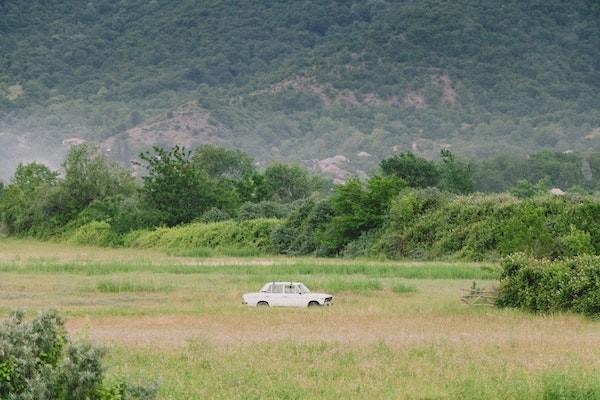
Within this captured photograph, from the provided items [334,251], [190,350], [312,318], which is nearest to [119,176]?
[334,251]

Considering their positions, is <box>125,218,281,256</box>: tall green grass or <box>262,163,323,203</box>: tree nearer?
<box>125,218,281,256</box>: tall green grass

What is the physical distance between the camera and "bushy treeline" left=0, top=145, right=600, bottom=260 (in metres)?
54.2

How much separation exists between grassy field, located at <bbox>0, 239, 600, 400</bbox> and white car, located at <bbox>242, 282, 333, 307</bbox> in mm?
916

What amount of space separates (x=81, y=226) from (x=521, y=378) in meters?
79.6

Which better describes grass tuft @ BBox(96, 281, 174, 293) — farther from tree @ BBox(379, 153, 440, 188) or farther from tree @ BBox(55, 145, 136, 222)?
tree @ BBox(55, 145, 136, 222)

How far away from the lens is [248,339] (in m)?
24.6

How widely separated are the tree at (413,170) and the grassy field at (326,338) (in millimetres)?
39447

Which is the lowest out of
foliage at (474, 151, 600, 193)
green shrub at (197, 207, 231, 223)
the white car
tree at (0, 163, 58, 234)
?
the white car

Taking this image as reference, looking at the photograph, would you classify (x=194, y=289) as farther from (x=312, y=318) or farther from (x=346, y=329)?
(x=346, y=329)

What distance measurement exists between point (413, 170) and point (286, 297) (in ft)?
171

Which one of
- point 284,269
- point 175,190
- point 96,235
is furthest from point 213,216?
point 284,269

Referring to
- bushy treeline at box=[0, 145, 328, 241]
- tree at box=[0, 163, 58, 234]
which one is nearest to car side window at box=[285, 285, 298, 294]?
bushy treeline at box=[0, 145, 328, 241]

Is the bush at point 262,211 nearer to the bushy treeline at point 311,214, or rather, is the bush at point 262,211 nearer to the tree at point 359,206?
the bushy treeline at point 311,214

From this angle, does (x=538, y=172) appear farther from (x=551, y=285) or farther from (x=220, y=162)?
(x=551, y=285)
